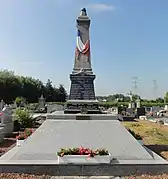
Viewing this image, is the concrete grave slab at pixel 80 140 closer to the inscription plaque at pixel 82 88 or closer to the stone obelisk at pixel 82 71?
the stone obelisk at pixel 82 71

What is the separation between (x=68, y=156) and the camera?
7582 millimetres

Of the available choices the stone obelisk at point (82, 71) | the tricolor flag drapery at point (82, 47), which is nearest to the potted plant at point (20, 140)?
the stone obelisk at point (82, 71)

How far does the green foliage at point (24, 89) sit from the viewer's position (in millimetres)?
63156

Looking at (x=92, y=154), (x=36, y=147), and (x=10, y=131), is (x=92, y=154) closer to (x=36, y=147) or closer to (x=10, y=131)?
(x=36, y=147)

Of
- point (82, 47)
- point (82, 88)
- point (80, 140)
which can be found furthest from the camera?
point (82, 47)

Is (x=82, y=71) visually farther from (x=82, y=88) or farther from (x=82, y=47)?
(x=82, y=47)

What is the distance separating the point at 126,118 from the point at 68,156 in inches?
926

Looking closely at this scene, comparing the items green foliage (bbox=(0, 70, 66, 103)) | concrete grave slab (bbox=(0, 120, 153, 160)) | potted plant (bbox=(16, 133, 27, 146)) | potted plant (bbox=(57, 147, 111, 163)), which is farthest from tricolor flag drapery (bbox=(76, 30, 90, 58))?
green foliage (bbox=(0, 70, 66, 103))

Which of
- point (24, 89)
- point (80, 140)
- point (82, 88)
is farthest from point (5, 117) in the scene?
point (24, 89)

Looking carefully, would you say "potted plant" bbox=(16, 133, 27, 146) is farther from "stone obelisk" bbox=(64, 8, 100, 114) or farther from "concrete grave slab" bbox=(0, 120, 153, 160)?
"stone obelisk" bbox=(64, 8, 100, 114)

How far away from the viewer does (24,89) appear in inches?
2790

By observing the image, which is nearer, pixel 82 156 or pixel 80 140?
pixel 82 156

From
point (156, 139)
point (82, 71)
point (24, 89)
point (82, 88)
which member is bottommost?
point (156, 139)

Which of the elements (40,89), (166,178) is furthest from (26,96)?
(166,178)
